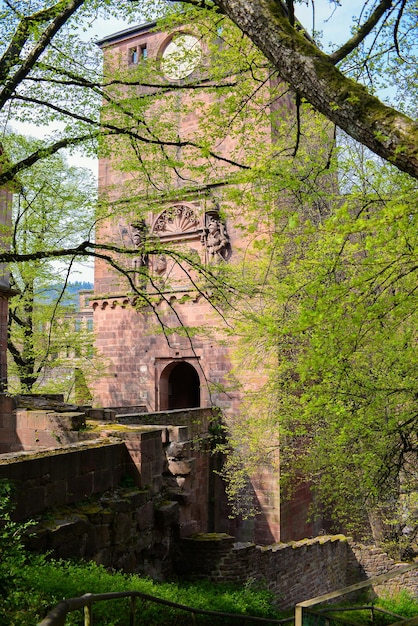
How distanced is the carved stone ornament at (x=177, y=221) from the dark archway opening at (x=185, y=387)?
→ 587 cm

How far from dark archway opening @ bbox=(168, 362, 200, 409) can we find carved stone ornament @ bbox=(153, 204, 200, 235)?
5.87 meters

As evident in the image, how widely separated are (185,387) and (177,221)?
284 inches

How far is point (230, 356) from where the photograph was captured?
16.8 metres

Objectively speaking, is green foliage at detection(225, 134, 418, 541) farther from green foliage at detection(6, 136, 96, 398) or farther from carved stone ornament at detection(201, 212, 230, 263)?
Result: green foliage at detection(6, 136, 96, 398)

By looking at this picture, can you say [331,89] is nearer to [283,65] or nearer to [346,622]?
[283,65]

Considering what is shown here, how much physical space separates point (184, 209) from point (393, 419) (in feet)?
37.9

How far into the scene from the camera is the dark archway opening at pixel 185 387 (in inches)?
898

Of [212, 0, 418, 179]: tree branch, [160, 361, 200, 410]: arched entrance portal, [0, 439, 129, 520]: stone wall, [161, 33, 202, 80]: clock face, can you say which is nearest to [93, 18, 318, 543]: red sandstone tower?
[160, 361, 200, 410]: arched entrance portal

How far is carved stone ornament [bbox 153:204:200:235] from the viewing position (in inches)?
734

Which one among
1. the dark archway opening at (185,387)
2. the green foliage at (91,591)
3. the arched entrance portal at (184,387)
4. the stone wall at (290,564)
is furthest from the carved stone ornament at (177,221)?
the green foliage at (91,591)

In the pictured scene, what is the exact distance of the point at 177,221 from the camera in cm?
1911

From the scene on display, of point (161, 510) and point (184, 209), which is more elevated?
point (184, 209)

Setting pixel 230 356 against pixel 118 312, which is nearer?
pixel 230 356

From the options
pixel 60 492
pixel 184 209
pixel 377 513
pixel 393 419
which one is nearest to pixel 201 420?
pixel 377 513
